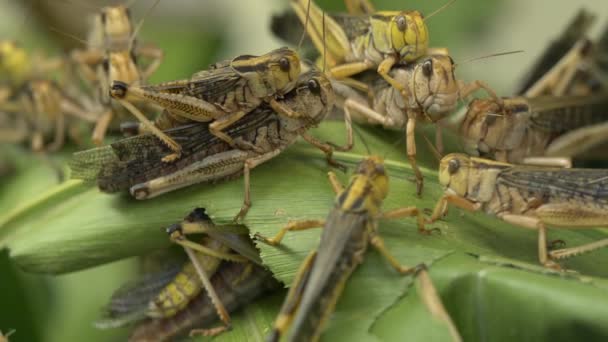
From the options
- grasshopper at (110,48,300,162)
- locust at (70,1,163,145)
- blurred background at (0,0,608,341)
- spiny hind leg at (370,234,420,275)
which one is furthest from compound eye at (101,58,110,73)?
spiny hind leg at (370,234,420,275)

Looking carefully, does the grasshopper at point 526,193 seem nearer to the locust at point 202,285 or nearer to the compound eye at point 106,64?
the locust at point 202,285

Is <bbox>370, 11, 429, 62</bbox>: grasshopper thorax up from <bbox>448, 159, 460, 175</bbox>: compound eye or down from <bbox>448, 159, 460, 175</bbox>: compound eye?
up

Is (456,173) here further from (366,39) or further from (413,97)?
(366,39)

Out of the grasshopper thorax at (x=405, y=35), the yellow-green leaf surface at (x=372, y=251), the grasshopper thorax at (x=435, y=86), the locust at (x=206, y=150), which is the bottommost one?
the yellow-green leaf surface at (x=372, y=251)

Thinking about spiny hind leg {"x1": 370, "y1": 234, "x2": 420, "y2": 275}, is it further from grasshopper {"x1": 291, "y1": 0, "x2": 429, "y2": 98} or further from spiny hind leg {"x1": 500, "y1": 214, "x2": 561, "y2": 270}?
grasshopper {"x1": 291, "y1": 0, "x2": 429, "y2": 98}

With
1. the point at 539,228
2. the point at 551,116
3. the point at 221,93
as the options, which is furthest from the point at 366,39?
the point at 539,228

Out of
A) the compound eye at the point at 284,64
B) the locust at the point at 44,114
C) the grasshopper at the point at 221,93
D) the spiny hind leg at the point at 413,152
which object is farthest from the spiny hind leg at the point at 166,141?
the locust at the point at 44,114

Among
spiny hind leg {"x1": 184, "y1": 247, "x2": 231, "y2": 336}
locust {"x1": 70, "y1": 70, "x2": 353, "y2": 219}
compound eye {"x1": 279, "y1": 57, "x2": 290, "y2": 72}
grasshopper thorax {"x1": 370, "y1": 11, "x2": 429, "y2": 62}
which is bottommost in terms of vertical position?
spiny hind leg {"x1": 184, "y1": 247, "x2": 231, "y2": 336}
